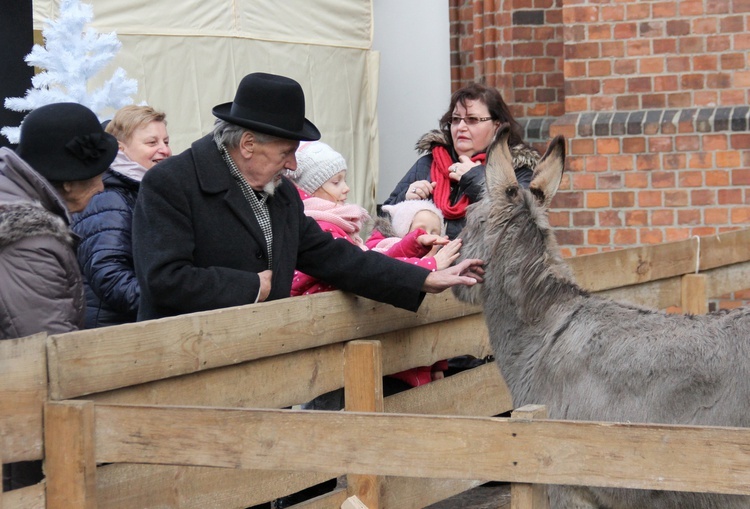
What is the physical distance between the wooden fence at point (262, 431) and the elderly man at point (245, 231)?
0.56ft

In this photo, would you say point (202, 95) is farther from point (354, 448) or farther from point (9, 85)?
point (354, 448)

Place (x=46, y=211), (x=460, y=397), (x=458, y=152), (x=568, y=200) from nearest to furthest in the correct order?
Answer: (x=46, y=211), (x=460, y=397), (x=458, y=152), (x=568, y=200)

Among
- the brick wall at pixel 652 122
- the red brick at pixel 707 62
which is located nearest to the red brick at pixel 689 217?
the brick wall at pixel 652 122

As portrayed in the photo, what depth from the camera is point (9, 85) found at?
25.0 feet

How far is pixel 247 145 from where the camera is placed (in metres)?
4.15

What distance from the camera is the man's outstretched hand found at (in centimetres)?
426

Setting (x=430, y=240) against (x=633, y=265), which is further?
(x=633, y=265)

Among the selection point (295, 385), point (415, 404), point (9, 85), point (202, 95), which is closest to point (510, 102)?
point (202, 95)

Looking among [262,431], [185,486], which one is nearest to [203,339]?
[185,486]

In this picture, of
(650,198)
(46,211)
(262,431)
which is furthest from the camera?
(650,198)

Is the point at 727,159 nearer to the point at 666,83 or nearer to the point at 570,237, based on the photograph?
the point at 666,83

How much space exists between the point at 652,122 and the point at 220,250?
Answer: 16.9ft

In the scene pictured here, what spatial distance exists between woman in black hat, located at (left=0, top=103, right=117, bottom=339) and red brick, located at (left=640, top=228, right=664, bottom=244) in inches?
220

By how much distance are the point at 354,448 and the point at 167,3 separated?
5911mm
